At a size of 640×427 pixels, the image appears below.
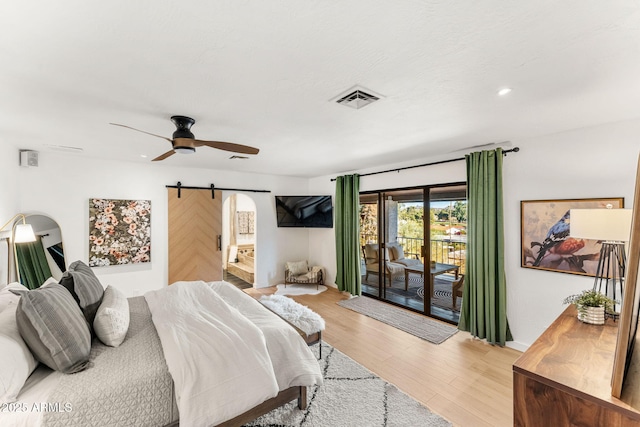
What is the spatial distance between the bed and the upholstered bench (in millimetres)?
607

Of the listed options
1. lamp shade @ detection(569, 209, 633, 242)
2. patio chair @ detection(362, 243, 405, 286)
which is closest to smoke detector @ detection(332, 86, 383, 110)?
lamp shade @ detection(569, 209, 633, 242)

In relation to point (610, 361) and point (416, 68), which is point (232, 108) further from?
point (610, 361)

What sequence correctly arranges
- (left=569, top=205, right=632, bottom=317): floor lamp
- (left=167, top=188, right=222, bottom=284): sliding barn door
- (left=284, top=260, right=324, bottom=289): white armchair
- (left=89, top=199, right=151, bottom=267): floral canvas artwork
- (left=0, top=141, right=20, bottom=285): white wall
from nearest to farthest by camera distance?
(left=569, top=205, right=632, bottom=317): floor lamp, (left=0, top=141, right=20, bottom=285): white wall, (left=89, top=199, right=151, bottom=267): floral canvas artwork, (left=167, top=188, right=222, bottom=284): sliding barn door, (left=284, top=260, right=324, bottom=289): white armchair

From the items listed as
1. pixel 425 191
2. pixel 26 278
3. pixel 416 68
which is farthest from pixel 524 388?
pixel 26 278

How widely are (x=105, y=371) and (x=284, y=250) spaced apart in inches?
177

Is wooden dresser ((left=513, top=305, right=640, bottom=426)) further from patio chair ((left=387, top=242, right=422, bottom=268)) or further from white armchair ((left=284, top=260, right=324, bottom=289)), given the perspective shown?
white armchair ((left=284, top=260, right=324, bottom=289))

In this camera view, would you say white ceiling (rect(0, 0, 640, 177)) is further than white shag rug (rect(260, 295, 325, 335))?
No

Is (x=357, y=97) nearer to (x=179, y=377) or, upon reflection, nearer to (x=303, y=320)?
(x=179, y=377)

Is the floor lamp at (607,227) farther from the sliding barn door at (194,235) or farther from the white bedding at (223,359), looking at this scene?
the sliding barn door at (194,235)

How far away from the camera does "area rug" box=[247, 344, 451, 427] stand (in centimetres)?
206

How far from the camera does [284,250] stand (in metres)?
6.04

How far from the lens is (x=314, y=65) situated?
153 centimetres

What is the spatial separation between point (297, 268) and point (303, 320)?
292 centimetres

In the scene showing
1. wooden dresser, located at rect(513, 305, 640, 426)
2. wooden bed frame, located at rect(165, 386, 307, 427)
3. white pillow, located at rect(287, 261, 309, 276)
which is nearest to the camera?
wooden dresser, located at rect(513, 305, 640, 426)
